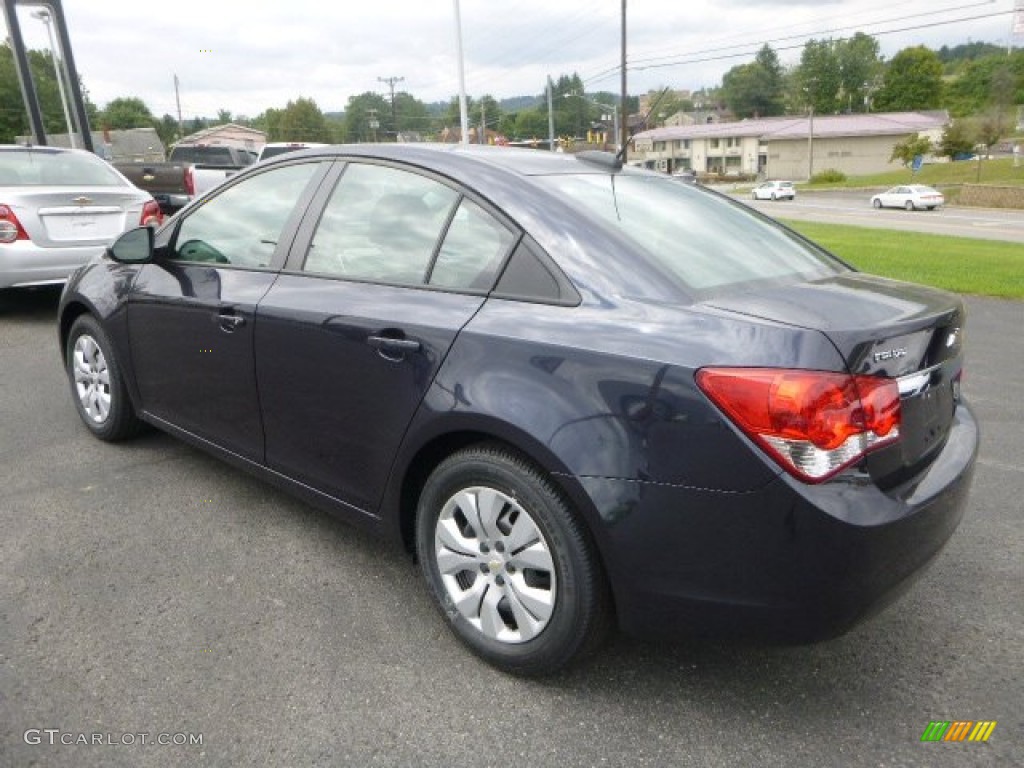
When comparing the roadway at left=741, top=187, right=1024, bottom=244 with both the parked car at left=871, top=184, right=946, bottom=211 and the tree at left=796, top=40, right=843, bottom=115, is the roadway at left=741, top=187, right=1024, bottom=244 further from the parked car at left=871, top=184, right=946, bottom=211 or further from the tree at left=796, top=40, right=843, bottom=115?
the tree at left=796, top=40, right=843, bottom=115

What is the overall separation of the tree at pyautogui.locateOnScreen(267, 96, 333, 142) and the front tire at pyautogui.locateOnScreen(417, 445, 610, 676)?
4676 inches

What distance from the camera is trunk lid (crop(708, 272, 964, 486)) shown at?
204 cm

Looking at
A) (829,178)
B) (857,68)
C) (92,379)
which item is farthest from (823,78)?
(92,379)

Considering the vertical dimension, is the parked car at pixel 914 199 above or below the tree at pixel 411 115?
below

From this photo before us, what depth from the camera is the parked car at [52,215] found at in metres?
6.86

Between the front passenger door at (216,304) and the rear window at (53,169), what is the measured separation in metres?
4.70

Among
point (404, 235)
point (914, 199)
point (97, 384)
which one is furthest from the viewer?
point (914, 199)

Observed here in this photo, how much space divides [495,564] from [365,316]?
922 millimetres

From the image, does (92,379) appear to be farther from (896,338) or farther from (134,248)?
(896,338)

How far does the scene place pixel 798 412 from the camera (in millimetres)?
1924

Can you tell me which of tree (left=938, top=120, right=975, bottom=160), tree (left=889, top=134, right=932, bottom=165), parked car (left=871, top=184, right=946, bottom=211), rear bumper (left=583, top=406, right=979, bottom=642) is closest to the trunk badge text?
rear bumper (left=583, top=406, right=979, bottom=642)

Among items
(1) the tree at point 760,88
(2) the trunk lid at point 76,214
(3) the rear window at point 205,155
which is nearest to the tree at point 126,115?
(1) the tree at point 760,88

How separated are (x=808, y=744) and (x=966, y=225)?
32423 mm

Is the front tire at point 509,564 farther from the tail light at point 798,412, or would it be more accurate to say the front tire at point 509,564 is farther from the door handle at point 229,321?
the door handle at point 229,321
